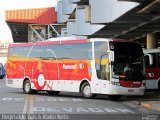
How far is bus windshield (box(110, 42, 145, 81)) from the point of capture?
925 inches

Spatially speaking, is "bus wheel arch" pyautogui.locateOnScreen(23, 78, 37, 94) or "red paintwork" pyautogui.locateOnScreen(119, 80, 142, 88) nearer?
"red paintwork" pyautogui.locateOnScreen(119, 80, 142, 88)

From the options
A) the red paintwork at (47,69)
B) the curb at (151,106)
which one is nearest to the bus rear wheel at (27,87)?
the red paintwork at (47,69)

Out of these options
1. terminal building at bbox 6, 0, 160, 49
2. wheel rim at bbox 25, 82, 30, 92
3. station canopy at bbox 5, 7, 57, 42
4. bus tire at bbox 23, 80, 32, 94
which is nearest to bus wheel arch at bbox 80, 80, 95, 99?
terminal building at bbox 6, 0, 160, 49

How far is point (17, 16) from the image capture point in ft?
238

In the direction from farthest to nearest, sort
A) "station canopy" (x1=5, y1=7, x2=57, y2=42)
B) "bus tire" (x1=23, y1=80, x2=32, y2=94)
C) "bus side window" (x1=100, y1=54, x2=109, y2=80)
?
1. "station canopy" (x1=5, y1=7, x2=57, y2=42)
2. "bus tire" (x1=23, y1=80, x2=32, y2=94)
3. "bus side window" (x1=100, y1=54, x2=109, y2=80)

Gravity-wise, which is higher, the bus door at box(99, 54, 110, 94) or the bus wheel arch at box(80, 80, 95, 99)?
the bus door at box(99, 54, 110, 94)

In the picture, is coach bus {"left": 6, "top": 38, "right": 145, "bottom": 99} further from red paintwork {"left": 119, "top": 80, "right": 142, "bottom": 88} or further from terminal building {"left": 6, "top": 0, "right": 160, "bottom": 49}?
terminal building {"left": 6, "top": 0, "right": 160, "bottom": 49}

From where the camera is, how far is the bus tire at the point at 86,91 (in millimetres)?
24781

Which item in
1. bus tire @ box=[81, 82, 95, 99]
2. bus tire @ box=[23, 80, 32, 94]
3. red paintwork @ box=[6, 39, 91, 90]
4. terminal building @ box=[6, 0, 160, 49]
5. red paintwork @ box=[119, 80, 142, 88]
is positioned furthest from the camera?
bus tire @ box=[23, 80, 32, 94]

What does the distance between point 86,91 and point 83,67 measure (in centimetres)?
119

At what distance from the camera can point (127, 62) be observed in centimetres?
2367

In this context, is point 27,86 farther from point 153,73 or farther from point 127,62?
point 127,62

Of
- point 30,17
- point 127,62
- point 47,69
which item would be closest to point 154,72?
point 47,69

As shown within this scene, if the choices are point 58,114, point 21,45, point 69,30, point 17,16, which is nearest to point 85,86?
point 21,45
